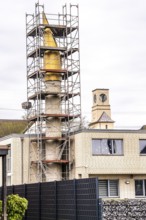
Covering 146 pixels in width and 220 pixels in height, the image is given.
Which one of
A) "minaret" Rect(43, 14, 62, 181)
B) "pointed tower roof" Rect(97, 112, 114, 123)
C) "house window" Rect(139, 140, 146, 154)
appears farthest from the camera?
"pointed tower roof" Rect(97, 112, 114, 123)

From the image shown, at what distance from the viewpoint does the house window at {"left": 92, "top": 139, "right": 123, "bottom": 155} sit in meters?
41.4

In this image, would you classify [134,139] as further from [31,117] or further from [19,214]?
[19,214]

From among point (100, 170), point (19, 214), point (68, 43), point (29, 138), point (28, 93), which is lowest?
point (19, 214)

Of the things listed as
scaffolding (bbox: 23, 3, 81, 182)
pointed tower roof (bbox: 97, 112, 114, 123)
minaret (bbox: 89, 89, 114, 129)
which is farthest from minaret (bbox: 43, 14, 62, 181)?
pointed tower roof (bbox: 97, 112, 114, 123)

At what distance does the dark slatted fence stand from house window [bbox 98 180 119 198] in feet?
43.3

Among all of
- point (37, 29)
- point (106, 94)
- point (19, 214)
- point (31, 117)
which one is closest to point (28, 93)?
point (31, 117)

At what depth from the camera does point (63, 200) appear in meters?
21.8

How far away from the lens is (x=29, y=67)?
47.5 meters

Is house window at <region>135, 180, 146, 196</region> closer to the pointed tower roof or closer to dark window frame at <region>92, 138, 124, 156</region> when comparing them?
dark window frame at <region>92, 138, 124, 156</region>

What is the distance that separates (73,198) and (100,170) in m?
20.4

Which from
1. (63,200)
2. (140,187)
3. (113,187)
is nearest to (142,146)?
(140,187)

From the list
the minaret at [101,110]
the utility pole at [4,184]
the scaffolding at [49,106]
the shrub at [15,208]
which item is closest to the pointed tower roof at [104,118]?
the minaret at [101,110]

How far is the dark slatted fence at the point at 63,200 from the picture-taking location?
19.0m

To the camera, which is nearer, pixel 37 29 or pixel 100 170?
pixel 100 170
